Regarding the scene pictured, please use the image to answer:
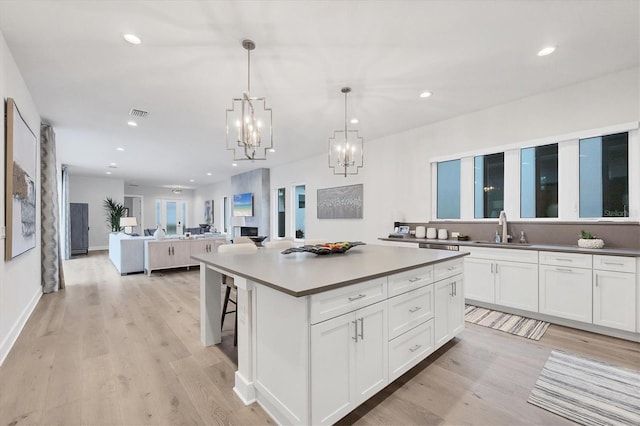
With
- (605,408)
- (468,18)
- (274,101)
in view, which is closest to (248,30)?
(274,101)

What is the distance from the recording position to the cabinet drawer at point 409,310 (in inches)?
76.5

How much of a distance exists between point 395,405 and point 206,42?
10.6ft

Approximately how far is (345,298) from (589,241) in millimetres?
3195

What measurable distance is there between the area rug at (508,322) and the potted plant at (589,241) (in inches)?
38.9

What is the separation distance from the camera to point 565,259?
3.05 m

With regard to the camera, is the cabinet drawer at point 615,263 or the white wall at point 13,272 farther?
the cabinet drawer at point 615,263

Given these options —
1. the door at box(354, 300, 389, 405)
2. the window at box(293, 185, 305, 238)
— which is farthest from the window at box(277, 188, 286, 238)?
the door at box(354, 300, 389, 405)

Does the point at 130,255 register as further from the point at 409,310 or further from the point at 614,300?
the point at 614,300

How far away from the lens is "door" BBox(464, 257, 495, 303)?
3.59 metres

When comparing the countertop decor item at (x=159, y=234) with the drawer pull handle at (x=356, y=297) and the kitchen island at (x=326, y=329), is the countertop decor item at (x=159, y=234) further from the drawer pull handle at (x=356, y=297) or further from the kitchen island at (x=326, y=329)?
the drawer pull handle at (x=356, y=297)

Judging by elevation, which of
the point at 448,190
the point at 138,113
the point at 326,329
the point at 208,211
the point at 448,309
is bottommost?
the point at 448,309

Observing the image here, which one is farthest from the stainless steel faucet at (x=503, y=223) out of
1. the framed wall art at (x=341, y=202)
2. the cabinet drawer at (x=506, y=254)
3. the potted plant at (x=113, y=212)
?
the potted plant at (x=113, y=212)

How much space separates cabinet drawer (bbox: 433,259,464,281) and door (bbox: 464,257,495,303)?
1.15 meters

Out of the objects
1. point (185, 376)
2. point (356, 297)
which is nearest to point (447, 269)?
point (356, 297)
